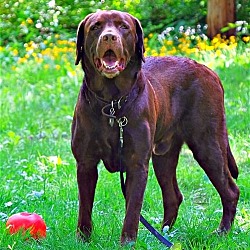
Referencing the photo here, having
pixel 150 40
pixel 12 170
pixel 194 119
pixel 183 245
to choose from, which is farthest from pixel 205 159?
pixel 150 40

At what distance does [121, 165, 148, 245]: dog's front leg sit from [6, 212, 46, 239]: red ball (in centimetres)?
60

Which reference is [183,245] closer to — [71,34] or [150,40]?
[150,40]

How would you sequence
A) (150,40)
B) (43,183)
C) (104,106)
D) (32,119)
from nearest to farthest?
(104,106), (43,183), (32,119), (150,40)

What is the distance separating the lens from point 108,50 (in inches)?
164

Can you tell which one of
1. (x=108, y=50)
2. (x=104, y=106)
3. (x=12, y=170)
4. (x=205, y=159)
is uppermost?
(x=108, y=50)

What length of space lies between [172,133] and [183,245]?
2.70 feet

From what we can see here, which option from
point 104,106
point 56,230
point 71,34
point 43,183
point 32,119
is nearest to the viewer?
point 104,106

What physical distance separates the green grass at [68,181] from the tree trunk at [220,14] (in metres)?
3.02

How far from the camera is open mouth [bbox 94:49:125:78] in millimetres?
4203

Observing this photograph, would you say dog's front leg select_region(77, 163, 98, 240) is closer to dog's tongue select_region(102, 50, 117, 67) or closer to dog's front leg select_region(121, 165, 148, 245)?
dog's front leg select_region(121, 165, 148, 245)

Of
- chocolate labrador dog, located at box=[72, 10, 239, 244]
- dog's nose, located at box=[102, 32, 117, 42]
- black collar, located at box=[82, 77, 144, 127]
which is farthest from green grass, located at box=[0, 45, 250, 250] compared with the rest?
dog's nose, located at box=[102, 32, 117, 42]

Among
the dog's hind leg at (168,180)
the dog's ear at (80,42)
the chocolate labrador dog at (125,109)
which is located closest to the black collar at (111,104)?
the chocolate labrador dog at (125,109)

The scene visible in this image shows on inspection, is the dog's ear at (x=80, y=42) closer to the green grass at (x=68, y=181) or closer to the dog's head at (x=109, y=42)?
the dog's head at (x=109, y=42)

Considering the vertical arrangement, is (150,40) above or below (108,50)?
below
